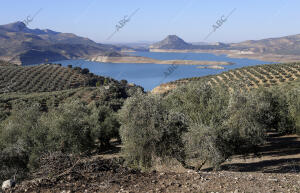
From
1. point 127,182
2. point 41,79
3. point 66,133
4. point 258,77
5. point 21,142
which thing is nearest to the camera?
point 127,182

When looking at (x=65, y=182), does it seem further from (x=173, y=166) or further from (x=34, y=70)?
(x=34, y=70)

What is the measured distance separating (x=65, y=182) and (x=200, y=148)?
7090mm

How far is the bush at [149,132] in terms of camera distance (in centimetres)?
1222

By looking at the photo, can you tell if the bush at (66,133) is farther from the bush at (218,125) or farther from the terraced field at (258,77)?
the terraced field at (258,77)

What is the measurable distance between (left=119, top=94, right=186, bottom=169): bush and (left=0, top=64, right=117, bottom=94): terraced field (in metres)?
49.9

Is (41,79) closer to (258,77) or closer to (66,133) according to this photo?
(66,133)

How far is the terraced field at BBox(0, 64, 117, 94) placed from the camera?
191 ft

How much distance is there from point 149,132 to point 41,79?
206 feet

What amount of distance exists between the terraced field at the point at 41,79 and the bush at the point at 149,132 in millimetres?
49943

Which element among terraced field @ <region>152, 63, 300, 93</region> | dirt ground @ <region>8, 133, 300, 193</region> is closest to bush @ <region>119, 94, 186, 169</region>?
dirt ground @ <region>8, 133, 300, 193</region>

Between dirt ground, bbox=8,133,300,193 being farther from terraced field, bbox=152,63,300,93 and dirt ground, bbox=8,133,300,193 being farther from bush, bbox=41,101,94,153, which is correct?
terraced field, bbox=152,63,300,93

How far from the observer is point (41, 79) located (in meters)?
66.8

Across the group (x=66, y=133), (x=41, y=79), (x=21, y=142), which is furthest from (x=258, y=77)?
(x=41, y=79)

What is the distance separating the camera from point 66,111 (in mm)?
18938
